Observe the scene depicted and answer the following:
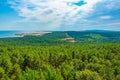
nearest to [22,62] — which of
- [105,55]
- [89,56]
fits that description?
[89,56]

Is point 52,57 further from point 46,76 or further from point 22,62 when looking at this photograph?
point 46,76

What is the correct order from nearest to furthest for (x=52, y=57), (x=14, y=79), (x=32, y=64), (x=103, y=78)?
(x=103, y=78) < (x=14, y=79) < (x=32, y=64) < (x=52, y=57)

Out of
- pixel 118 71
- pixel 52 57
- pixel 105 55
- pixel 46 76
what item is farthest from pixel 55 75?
pixel 105 55

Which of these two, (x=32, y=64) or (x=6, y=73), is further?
(x=32, y=64)

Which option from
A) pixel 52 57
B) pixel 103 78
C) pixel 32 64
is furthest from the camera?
pixel 52 57

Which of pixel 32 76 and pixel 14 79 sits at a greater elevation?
pixel 32 76

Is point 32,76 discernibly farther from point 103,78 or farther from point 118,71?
point 118,71

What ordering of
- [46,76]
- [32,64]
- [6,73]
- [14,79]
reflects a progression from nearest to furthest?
[46,76] → [14,79] → [6,73] → [32,64]

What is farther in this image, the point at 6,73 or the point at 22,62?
the point at 22,62

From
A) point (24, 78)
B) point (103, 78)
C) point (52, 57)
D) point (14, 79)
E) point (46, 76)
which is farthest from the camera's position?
point (52, 57)
